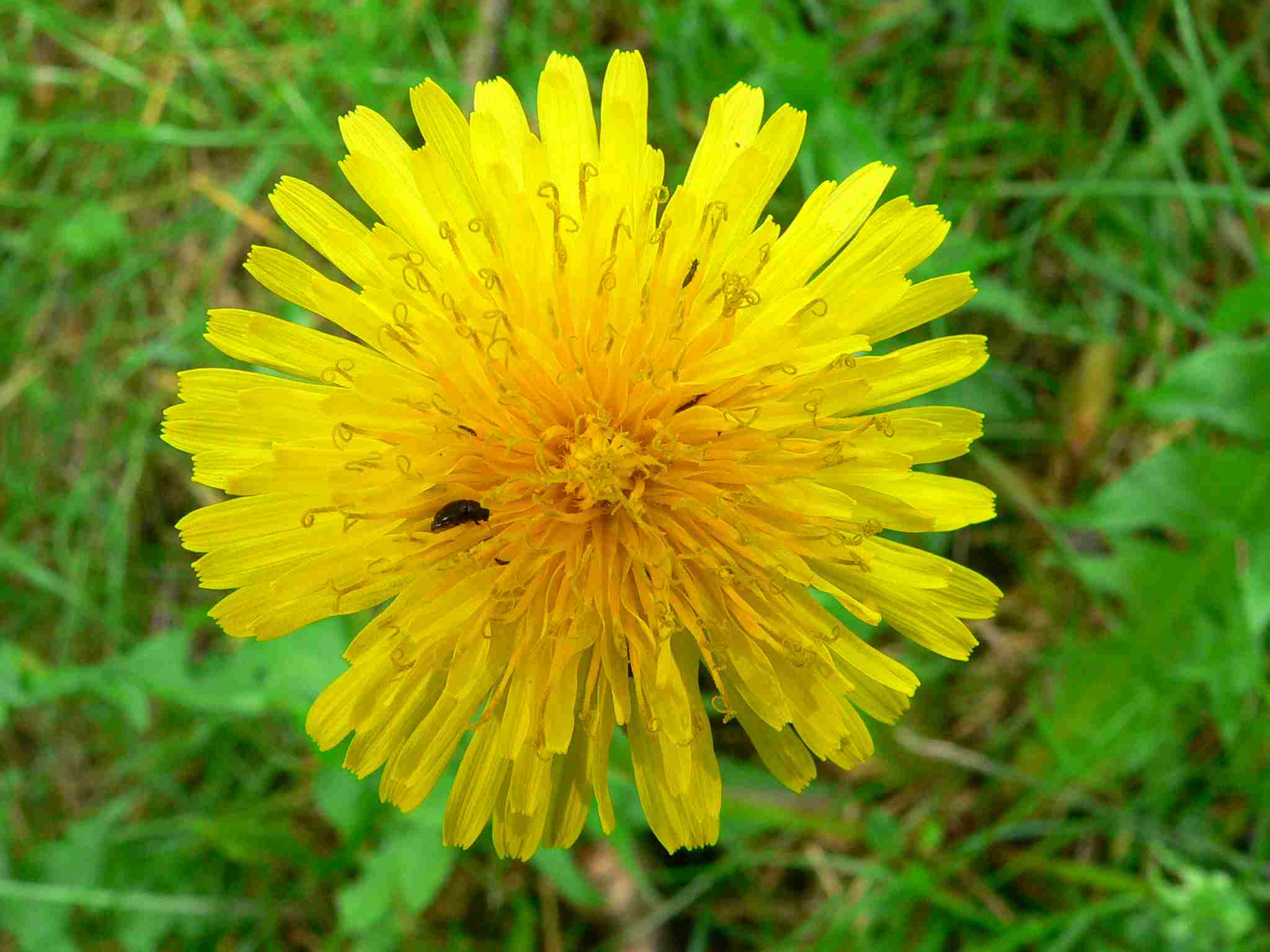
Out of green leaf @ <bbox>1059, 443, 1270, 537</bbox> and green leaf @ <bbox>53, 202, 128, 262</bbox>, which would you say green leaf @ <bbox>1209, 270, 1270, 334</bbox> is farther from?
green leaf @ <bbox>53, 202, 128, 262</bbox>

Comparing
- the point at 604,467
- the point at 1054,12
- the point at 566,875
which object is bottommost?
the point at 566,875

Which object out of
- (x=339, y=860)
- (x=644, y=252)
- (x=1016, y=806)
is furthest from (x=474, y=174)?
(x=1016, y=806)

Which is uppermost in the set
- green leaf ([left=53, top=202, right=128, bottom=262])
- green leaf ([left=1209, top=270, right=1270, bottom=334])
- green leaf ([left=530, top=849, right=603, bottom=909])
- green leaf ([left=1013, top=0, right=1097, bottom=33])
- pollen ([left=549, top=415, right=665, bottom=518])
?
green leaf ([left=53, top=202, right=128, bottom=262])

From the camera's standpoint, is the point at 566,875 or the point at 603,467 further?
the point at 566,875

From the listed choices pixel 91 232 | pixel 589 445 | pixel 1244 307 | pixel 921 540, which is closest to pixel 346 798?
pixel 589 445

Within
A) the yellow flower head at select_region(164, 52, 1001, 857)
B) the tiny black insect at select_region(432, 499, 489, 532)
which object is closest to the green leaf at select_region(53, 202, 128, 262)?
the yellow flower head at select_region(164, 52, 1001, 857)

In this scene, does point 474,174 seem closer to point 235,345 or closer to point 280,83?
point 235,345

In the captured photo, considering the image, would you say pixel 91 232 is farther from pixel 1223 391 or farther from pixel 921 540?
pixel 1223 391

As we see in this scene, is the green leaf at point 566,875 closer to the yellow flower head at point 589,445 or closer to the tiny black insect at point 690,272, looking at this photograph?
the yellow flower head at point 589,445
